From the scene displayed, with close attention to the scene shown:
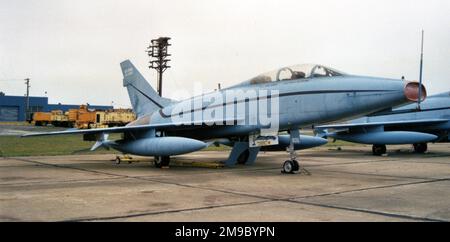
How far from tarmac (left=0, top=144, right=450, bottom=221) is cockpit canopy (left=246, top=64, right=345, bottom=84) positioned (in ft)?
7.77

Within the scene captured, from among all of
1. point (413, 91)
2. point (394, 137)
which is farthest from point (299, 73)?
point (394, 137)

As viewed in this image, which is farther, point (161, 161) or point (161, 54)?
point (161, 54)

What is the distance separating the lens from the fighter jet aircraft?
9391mm

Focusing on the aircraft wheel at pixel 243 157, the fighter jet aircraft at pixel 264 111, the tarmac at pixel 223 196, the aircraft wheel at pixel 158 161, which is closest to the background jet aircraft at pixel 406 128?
the fighter jet aircraft at pixel 264 111

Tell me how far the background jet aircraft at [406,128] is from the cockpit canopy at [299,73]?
789 centimetres

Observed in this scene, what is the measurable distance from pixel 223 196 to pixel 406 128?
52.1 ft

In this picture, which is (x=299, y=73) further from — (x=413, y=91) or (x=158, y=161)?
(x=158, y=161)

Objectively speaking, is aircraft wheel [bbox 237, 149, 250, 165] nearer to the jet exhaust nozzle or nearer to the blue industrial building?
the jet exhaust nozzle

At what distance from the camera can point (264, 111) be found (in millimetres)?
10891

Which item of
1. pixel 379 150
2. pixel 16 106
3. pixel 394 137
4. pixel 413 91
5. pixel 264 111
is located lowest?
pixel 379 150

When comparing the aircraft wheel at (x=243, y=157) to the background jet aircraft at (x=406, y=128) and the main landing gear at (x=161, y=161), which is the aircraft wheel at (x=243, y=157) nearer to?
the main landing gear at (x=161, y=161)

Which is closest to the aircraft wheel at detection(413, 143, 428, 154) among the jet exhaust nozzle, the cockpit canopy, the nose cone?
the jet exhaust nozzle

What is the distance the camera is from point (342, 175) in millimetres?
10383

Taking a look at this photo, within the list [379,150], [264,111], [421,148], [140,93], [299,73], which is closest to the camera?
[299,73]
